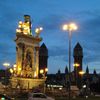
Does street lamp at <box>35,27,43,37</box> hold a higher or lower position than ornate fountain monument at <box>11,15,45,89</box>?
higher

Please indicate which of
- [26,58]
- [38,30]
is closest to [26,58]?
[26,58]

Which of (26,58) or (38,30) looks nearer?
(26,58)

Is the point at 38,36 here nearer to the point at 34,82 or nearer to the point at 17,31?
the point at 17,31

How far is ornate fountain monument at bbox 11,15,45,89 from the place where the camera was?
364 feet

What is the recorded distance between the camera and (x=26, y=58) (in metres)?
117

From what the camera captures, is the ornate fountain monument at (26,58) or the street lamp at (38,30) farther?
the street lamp at (38,30)

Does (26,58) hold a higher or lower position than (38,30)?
lower

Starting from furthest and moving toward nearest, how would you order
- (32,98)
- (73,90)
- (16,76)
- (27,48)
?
(27,48)
(16,76)
(73,90)
(32,98)

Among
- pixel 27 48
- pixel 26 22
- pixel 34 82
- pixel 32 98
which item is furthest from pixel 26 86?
pixel 32 98

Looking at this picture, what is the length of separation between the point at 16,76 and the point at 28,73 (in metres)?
6.11

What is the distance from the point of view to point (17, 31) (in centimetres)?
11631

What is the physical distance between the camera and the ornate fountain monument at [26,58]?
111m

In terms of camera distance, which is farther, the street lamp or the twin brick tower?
the street lamp

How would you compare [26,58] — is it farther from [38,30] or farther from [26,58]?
[38,30]
